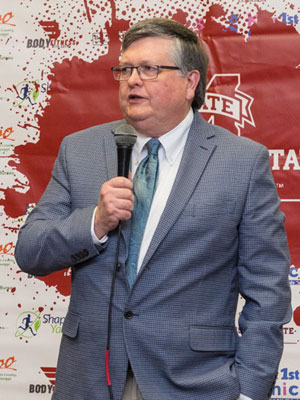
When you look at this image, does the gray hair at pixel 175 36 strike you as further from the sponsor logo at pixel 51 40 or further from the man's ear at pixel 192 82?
the sponsor logo at pixel 51 40

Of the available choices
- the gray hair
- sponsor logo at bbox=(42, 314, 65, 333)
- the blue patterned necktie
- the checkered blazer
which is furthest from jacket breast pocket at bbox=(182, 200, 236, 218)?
sponsor logo at bbox=(42, 314, 65, 333)

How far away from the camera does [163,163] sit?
1930mm

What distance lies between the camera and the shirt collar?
194 centimetres

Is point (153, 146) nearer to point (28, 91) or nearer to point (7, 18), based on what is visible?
point (28, 91)

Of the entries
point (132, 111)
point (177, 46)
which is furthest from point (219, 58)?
point (132, 111)

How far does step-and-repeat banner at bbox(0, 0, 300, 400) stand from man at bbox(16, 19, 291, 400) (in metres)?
1.10

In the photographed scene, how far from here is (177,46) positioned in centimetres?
199

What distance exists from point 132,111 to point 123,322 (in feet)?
2.09

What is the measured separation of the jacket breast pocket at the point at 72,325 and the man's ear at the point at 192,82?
0.80 m

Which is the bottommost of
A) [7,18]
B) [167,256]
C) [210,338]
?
[210,338]

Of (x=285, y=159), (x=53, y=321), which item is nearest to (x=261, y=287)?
(x=285, y=159)

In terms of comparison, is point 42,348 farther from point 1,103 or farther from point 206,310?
point 206,310

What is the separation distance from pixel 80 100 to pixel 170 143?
133 centimetres

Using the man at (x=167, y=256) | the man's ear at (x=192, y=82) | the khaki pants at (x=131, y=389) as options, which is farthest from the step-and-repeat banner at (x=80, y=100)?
the khaki pants at (x=131, y=389)
